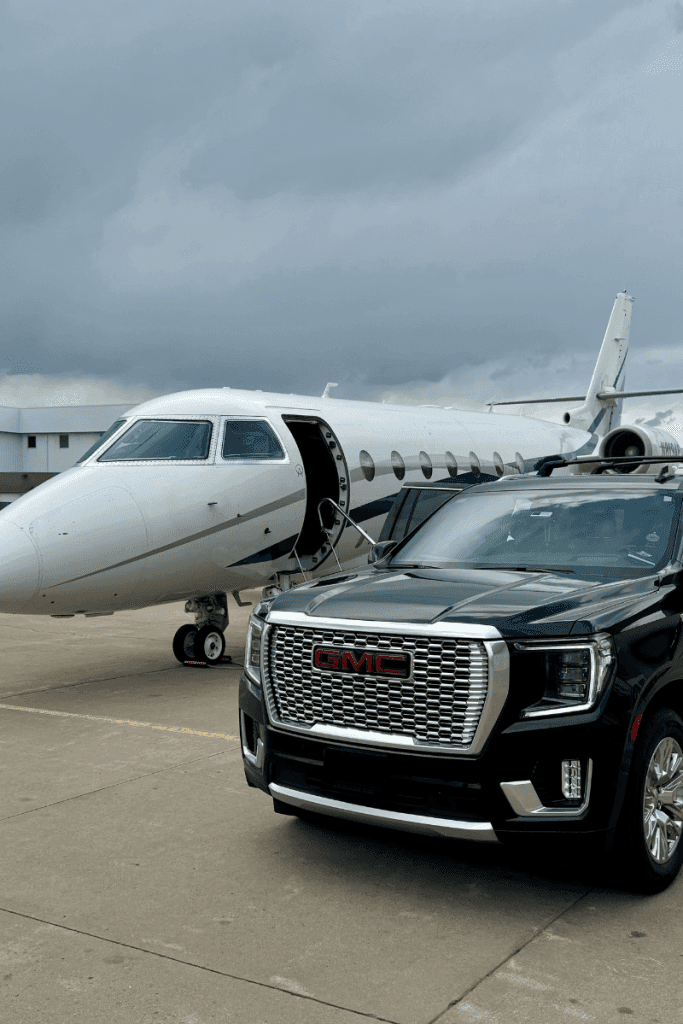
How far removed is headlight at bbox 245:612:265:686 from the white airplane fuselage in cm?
396

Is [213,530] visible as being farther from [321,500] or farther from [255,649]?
[255,649]

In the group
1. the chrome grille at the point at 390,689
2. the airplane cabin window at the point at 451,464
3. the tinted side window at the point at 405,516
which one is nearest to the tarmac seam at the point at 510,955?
the chrome grille at the point at 390,689

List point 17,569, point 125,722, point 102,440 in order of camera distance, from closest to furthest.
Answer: point 125,722, point 17,569, point 102,440

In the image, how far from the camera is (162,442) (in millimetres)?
10125

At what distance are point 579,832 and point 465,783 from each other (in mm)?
513

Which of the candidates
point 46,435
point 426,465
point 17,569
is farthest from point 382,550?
point 46,435

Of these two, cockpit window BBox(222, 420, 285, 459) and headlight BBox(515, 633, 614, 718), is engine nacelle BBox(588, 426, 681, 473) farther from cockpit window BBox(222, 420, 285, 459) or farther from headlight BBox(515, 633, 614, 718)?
headlight BBox(515, 633, 614, 718)

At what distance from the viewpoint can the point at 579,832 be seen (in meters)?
3.98

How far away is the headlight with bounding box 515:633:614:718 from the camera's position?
4.04 metres

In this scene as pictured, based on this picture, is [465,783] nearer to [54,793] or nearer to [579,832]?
[579,832]

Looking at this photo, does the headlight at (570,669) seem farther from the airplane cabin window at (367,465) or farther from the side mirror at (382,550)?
the airplane cabin window at (367,465)

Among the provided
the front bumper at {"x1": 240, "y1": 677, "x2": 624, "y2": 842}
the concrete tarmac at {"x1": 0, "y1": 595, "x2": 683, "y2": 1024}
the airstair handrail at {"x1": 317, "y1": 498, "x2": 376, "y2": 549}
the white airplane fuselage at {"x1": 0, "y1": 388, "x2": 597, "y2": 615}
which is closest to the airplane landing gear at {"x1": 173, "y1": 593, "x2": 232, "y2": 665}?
the white airplane fuselage at {"x1": 0, "y1": 388, "x2": 597, "y2": 615}

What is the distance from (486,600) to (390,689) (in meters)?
0.62

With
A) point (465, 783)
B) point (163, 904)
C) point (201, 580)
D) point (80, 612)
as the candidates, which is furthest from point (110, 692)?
point (465, 783)
